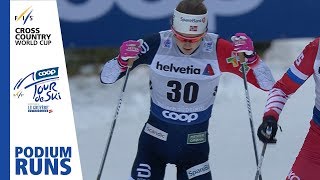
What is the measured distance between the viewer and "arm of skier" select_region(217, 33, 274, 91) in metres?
6.12

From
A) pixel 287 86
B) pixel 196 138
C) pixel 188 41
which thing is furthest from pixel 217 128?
pixel 287 86

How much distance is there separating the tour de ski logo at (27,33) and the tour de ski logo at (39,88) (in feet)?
0.62

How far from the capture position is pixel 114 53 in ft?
39.5

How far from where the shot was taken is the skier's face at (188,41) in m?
6.05

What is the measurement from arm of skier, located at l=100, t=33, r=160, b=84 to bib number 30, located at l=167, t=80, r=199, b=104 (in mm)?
247

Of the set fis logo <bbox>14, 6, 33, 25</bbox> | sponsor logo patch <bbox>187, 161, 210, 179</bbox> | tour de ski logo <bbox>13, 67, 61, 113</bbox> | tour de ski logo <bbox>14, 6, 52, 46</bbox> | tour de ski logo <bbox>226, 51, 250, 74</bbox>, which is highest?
fis logo <bbox>14, 6, 33, 25</bbox>

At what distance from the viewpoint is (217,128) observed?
8.98m

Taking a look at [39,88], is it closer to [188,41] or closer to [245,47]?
[188,41]

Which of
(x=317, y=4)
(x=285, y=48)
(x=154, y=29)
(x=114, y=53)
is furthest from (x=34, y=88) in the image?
(x=285, y=48)

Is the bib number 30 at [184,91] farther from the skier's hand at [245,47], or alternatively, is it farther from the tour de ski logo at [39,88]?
the tour de ski logo at [39,88]

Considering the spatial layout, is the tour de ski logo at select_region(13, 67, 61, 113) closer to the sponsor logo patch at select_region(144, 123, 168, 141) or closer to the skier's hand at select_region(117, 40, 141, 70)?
the skier's hand at select_region(117, 40, 141, 70)

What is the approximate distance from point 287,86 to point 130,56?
1.02m

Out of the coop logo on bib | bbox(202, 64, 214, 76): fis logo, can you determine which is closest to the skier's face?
bbox(202, 64, 214, 76): fis logo

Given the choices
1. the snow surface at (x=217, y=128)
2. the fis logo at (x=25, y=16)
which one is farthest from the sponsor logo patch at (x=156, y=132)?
the snow surface at (x=217, y=128)
